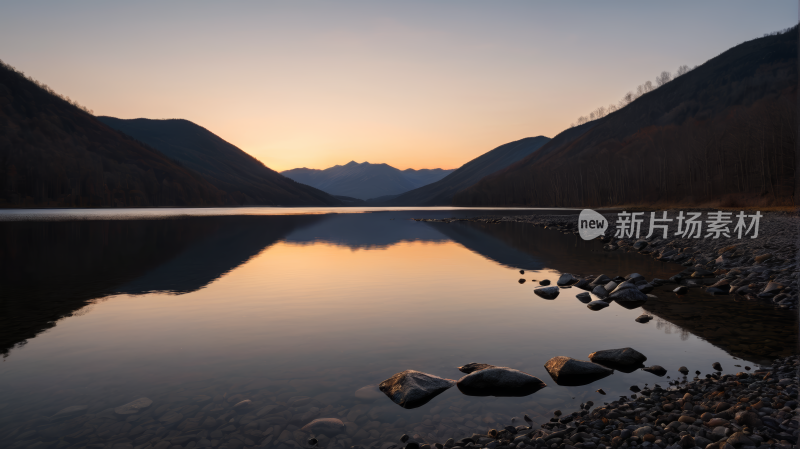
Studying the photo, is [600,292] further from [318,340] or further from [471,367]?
[318,340]

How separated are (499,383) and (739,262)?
77.5 ft

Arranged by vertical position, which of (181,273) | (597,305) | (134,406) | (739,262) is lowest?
(181,273)

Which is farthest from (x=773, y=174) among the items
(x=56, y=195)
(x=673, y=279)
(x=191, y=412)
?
(x=56, y=195)

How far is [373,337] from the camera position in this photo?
44.1 feet

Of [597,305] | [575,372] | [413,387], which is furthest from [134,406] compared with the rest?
Answer: [597,305]

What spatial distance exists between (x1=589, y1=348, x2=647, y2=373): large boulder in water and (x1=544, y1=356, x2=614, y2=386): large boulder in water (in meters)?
0.48

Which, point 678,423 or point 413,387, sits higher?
point 678,423

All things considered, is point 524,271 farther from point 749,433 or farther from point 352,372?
point 749,433

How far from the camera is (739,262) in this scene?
2495cm

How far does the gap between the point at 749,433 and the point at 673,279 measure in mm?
18450

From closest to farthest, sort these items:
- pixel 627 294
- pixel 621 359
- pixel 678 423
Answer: pixel 678 423, pixel 621 359, pixel 627 294

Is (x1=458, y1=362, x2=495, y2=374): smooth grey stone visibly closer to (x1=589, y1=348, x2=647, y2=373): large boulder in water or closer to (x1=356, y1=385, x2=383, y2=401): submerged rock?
(x1=356, y1=385, x2=383, y2=401): submerged rock

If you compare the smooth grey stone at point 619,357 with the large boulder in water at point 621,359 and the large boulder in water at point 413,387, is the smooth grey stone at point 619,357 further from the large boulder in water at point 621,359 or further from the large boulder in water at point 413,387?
the large boulder in water at point 413,387

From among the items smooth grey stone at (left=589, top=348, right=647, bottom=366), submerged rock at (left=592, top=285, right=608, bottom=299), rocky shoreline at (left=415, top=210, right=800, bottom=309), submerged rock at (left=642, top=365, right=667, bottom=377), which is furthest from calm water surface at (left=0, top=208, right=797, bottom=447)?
rocky shoreline at (left=415, top=210, right=800, bottom=309)
